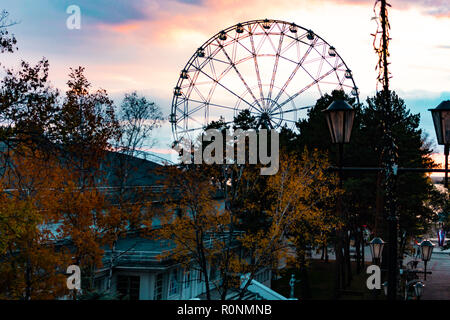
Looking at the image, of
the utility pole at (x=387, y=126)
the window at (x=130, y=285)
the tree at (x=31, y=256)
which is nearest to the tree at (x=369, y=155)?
the window at (x=130, y=285)

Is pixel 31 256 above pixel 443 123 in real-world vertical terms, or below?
below

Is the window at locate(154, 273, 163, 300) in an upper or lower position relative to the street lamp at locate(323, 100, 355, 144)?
lower

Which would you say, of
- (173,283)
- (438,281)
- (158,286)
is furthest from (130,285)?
(438,281)

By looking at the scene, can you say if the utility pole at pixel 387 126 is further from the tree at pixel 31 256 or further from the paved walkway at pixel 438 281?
the paved walkway at pixel 438 281

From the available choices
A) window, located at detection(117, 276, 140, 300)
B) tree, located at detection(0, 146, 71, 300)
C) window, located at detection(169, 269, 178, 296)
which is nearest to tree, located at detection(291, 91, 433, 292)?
window, located at detection(169, 269, 178, 296)

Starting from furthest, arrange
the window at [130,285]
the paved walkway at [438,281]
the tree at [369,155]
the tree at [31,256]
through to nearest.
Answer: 1. the tree at [369,155]
2. the paved walkway at [438,281]
3. the window at [130,285]
4. the tree at [31,256]

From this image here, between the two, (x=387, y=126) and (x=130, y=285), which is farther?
(x=130, y=285)

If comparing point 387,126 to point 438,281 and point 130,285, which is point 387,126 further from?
point 438,281

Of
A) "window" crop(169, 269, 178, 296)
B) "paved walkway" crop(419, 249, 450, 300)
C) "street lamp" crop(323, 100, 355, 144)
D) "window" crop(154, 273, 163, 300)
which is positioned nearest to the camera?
"street lamp" crop(323, 100, 355, 144)

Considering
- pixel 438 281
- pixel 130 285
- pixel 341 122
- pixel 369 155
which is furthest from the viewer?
pixel 438 281

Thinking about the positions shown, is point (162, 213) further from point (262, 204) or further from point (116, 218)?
point (262, 204)

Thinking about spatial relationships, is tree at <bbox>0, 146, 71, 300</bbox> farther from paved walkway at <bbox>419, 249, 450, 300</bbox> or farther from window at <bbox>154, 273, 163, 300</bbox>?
paved walkway at <bbox>419, 249, 450, 300</bbox>

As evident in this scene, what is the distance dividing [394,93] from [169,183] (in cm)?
2703
